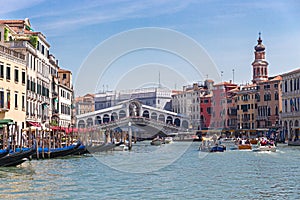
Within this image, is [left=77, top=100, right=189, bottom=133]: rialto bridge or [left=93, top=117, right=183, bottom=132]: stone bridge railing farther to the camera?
[left=77, top=100, right=189, bottom=133]: rialto bridge

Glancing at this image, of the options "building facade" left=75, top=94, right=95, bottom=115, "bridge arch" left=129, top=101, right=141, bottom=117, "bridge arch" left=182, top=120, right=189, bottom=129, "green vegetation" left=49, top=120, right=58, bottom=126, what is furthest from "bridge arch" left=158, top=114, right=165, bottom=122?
"green vegetation" left=49, top=120, right=58, bottom=126

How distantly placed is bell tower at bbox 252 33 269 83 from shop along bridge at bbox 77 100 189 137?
894 cm

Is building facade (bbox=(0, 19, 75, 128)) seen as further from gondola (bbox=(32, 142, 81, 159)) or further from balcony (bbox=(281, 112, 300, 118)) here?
balcony (bbox=(281, 112, 300, 118))

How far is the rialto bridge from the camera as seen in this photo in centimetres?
4775

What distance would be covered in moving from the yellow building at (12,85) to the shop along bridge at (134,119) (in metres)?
23.0

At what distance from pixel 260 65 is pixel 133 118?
51.8ft

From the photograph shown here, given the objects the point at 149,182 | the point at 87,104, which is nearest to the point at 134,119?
the point at 87,104

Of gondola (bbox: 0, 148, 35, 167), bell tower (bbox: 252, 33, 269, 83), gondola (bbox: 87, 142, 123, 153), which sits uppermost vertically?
bell tower (bbox: 252, 33, 269, 83)

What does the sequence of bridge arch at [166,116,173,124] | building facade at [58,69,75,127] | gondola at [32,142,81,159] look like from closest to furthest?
gondola at [32,142,81,159], building facade at [58,69,75,127], bridge arch at [166,116,173,124]

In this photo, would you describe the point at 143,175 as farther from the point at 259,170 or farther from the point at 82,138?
the point at 82,138

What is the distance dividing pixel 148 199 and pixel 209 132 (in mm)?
48590

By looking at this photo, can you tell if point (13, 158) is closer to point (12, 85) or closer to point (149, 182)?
point (149, 182)

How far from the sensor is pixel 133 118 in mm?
47594

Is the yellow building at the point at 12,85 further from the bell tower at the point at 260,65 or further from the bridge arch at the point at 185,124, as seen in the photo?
the bridge arch at the point at 185,124
